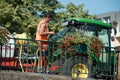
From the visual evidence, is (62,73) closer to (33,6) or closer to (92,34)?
(92,34)

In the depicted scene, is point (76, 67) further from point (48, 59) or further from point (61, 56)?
point (48, 59)

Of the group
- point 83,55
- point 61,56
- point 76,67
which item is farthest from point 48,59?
point 83,55

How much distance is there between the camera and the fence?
504 inches

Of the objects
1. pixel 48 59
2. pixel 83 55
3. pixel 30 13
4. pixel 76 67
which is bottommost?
pixel 76 67

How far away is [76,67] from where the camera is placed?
A: 1298 centimetres

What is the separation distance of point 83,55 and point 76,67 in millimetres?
493

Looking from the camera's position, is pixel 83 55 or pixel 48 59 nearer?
pixel 48 59

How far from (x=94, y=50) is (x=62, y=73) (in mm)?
1277

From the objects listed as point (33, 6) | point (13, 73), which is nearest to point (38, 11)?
point (33, 6)

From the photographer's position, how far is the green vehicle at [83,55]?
42.4 ft

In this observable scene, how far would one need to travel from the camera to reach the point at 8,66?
12945 mm

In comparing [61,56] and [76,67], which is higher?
[61,56]

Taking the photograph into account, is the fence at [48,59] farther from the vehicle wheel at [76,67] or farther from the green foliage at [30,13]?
the green foliage at [30,13]

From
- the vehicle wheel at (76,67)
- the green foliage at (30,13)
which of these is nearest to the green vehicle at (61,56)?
the vehicle wheel at (76,67)
